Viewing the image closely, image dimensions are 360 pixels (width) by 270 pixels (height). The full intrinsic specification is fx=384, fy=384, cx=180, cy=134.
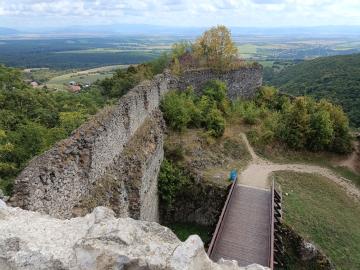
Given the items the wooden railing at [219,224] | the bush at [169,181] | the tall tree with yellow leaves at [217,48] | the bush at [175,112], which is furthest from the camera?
A: the tall tree with yellow leaves at [217,48]

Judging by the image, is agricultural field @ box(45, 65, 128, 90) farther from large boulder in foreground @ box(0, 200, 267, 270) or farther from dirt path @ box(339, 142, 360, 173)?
large boulder in foreground @ box(0, 200, 267, 270)

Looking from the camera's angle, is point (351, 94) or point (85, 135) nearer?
point (85, 135)

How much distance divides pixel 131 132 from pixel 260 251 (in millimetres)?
6193

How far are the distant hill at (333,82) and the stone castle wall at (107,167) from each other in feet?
82.3

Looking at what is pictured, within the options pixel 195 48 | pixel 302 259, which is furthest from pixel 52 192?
pixel 195 48

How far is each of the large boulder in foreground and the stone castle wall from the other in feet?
6.12

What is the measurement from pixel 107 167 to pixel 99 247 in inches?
268

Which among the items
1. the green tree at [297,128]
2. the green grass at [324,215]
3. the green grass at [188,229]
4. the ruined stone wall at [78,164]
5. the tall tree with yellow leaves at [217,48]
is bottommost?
the green grass at [188,229]

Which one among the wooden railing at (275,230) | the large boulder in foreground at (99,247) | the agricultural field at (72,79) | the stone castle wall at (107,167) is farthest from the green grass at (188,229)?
the agricultural field at (72,79)

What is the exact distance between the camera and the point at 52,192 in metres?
8.09

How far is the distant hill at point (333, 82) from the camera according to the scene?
3825 cm

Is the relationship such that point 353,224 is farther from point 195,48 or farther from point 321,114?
point 195,48

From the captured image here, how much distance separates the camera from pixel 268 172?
19172 mm

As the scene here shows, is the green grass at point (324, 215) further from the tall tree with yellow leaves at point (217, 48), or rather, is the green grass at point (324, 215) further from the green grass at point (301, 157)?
the tall tree with yellow leaves at point (217, 48)
